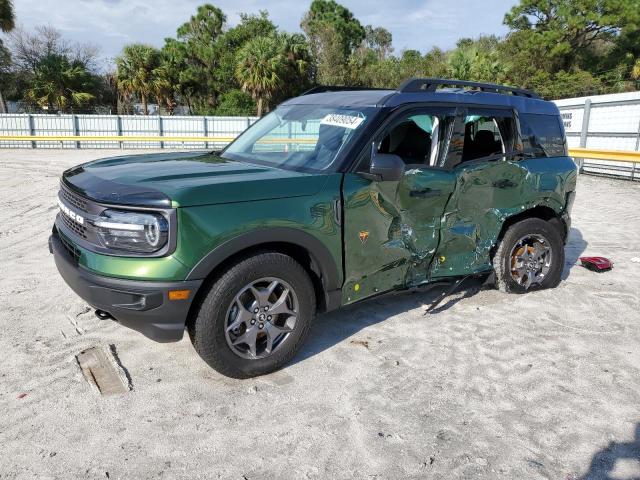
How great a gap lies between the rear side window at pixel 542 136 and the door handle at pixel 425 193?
1232mm

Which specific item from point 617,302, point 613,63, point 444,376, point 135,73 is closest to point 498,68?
point 613,63

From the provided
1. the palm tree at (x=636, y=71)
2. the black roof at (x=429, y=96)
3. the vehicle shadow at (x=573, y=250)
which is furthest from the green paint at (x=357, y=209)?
the palm tree at (x=636, y=71)

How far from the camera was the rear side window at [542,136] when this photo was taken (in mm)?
4574

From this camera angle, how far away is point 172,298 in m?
2.79

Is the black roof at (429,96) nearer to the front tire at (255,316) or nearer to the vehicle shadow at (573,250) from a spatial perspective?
the front tire at (255,316)

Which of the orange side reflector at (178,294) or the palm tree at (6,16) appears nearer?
the orange side reflector at (178,294)

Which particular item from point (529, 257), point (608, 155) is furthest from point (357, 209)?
point (608, 155)

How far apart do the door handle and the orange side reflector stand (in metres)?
1.80

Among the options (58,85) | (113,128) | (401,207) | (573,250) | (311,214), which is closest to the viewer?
(311,214)

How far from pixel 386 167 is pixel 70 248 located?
6.85 ft

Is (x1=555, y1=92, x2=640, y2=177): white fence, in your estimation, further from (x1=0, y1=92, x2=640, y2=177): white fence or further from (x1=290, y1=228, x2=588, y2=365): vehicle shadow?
(x1=0, y1=92, x2=640, y2=177): white fence

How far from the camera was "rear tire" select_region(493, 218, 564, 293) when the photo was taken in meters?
4.61

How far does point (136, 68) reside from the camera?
105 ft

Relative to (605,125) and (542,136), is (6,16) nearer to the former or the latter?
(605,125)
